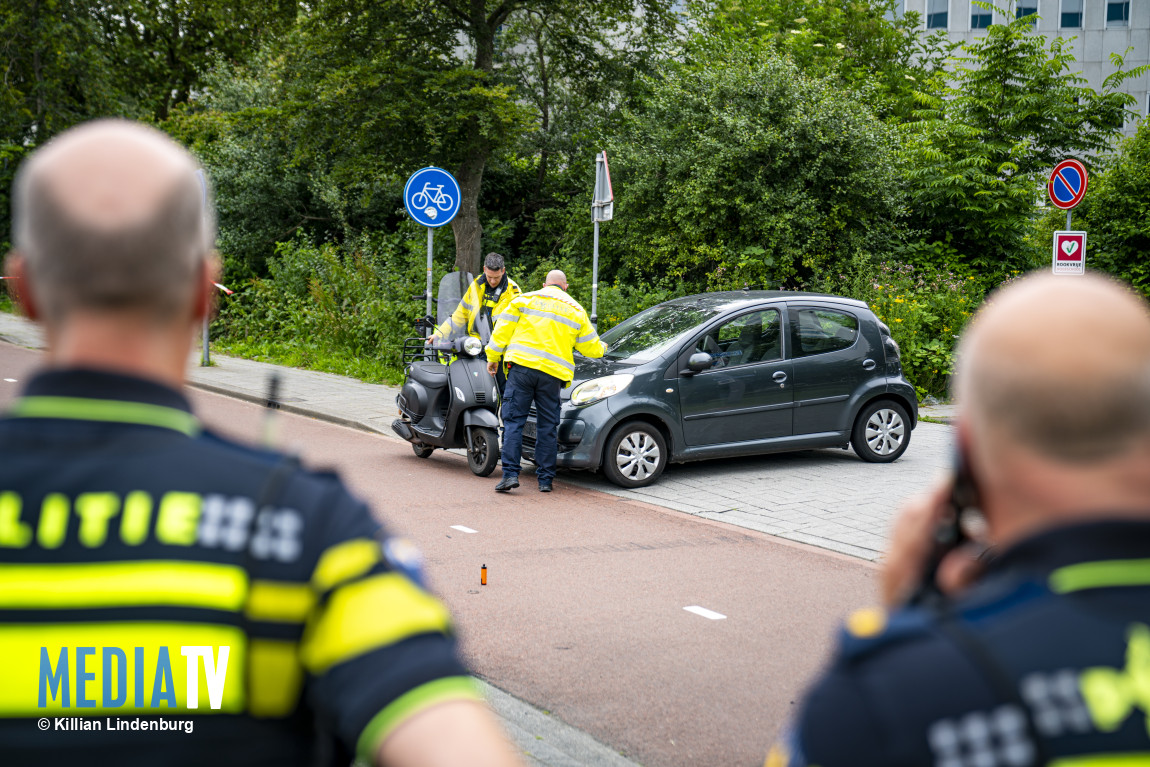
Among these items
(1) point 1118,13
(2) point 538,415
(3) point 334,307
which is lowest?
(2) point 538,415

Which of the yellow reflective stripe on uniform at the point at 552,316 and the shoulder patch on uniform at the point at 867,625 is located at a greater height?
the yellow reflective stripe on uniform at the point at 552,316

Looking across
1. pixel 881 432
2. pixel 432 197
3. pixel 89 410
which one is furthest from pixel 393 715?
pixel 432 197

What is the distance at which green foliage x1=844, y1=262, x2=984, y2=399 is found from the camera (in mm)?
14984

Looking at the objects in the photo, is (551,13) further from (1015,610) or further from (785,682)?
(1015,610)

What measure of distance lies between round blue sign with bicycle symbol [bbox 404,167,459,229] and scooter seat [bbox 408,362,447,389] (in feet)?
8.54

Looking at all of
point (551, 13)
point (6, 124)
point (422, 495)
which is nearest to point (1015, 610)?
point (422, 495)

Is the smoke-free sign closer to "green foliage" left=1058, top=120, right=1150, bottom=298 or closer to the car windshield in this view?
the car windshield

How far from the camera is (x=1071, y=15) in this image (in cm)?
5381

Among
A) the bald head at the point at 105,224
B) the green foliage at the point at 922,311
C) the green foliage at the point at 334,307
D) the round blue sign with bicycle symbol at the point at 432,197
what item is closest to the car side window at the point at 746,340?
the round blue sign with bicycle symbol at the point at 432,197

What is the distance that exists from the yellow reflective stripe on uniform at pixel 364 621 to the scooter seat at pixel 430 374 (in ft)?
29.7

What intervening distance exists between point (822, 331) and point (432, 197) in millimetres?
5062

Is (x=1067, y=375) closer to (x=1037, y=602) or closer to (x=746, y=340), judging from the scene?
(x=1037, y=602)

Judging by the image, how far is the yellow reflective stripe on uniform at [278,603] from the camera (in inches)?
46.8

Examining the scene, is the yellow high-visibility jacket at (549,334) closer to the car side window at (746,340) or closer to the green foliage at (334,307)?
the car side window at (746,340)
